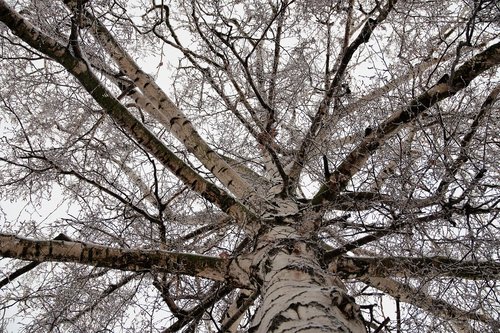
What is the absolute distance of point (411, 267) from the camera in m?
2.40

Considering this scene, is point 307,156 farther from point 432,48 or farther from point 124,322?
point 124,322

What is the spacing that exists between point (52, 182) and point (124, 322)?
1.29m

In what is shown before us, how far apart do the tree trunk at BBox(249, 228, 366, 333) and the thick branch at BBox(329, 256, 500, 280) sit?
0.34 metres

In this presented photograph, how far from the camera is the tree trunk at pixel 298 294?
154 cm

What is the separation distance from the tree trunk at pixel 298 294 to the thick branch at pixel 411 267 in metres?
0.34

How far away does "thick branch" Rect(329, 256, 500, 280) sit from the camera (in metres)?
2.06

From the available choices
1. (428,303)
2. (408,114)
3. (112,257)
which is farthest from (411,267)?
(112,257)

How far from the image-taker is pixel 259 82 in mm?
3982

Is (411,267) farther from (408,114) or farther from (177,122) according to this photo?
(177,122)

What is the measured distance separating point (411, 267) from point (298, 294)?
96cm

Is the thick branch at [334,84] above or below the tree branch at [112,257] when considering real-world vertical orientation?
above

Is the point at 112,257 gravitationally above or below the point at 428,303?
above

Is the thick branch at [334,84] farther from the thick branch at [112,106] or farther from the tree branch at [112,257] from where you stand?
the tree branch at [112,257]

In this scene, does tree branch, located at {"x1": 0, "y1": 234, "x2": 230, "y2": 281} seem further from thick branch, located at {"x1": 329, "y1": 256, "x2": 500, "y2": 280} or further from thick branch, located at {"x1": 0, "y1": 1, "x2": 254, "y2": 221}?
thick branch, located at {"x1": 329, "y1": 256, "x2": 500, "y2": 280}
